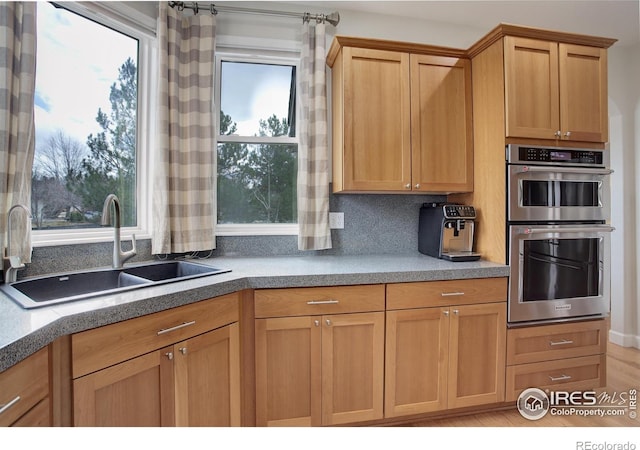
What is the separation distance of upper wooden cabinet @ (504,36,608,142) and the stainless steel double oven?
0.12 m

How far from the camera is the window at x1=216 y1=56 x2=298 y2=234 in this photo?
2266 mm

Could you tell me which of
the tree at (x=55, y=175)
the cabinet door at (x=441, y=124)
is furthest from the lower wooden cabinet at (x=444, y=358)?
the tree at (x=55, y=175)

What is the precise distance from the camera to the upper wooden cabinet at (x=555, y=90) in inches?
74.8

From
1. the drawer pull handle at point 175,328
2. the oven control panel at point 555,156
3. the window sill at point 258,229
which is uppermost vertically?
the oven control panel at point 555,156

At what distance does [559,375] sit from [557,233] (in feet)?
2.79

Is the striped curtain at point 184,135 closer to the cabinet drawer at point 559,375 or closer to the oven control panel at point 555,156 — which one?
the oven control panel at point 555,156

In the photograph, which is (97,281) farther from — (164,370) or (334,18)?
(334,18)

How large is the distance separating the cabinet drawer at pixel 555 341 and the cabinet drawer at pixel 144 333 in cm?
160

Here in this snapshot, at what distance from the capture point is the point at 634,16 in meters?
2.45

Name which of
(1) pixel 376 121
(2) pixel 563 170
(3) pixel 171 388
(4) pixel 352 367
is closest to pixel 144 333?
(3) pixel 171 388

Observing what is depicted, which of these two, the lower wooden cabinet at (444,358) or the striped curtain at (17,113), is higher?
the striped curtain at (17,113)

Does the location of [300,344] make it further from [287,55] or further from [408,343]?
[287,55]

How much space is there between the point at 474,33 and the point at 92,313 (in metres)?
3.01

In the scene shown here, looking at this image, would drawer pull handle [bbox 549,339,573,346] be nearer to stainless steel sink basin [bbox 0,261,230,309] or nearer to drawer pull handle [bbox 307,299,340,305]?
drawer pull handle [bbox 307,299,340,305]
